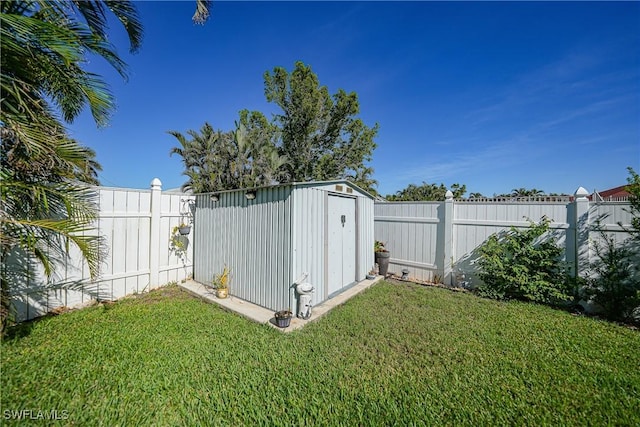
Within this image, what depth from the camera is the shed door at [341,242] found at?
500 centimetres

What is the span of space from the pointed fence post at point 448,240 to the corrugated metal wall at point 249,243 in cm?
450

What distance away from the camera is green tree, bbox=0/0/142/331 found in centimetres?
242

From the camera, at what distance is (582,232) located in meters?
4.63

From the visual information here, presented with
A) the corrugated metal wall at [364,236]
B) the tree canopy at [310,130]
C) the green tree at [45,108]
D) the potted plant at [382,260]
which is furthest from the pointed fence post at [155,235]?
the potted plant at [382,260]

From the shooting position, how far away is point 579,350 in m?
3.15

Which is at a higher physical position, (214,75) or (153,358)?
(214,75)

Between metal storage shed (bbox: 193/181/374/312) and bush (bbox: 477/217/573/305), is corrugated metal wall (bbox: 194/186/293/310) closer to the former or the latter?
metal storage shed (bbox: 193/181/374/312)

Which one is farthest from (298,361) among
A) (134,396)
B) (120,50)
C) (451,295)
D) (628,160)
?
(628,160)

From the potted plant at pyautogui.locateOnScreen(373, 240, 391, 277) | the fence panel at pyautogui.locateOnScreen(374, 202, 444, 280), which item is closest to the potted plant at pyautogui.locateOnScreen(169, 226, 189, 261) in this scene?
the potted plant at pyautogui.locateOnScreen(373, 240, 391, 277)

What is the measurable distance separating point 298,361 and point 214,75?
8063 mm

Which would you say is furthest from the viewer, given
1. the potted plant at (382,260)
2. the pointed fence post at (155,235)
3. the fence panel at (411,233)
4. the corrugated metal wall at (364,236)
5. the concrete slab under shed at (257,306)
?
the potted plant at (382,260)

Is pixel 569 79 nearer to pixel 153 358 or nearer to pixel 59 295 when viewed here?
pixel 153 358

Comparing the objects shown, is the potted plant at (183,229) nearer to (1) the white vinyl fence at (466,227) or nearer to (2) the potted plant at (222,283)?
(2) the potted plant at (222,283)

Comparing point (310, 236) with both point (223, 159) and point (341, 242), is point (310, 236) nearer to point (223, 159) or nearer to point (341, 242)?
point (341, 242)
